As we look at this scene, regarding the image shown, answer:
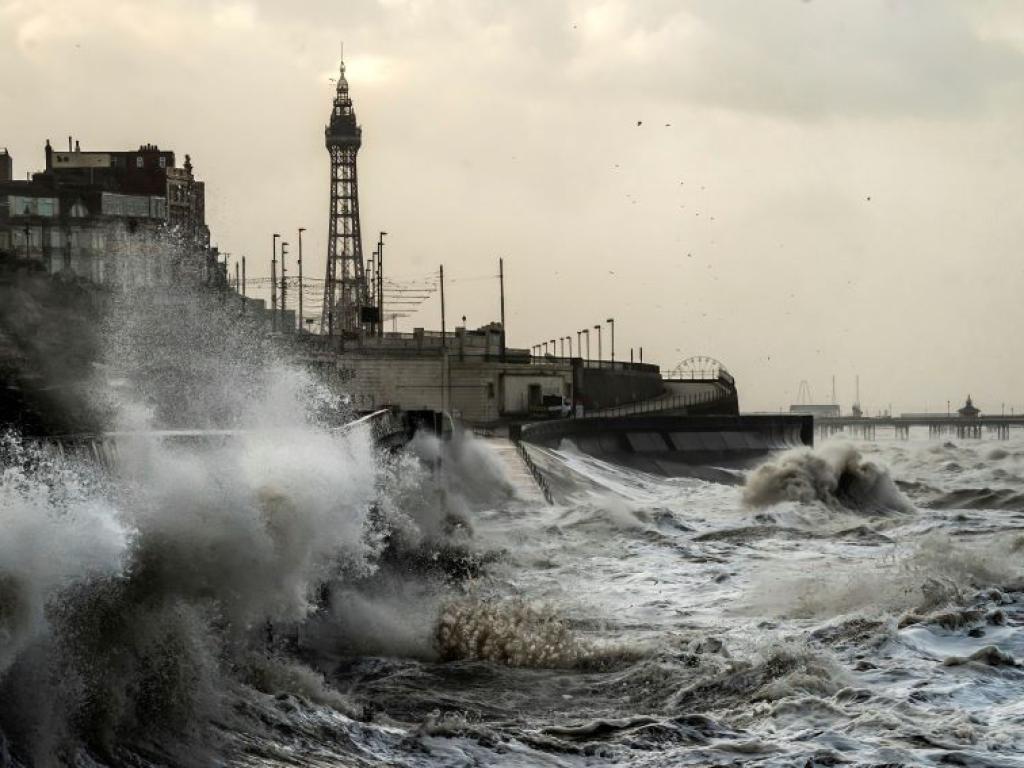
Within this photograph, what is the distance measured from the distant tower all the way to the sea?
235ft

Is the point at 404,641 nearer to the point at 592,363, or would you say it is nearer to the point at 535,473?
the point at 535,473

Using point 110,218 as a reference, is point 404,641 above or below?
below

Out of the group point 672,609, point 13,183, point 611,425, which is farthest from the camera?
point 13,183

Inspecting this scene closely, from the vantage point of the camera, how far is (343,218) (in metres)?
100

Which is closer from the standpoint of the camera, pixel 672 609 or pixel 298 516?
pixel 298 516

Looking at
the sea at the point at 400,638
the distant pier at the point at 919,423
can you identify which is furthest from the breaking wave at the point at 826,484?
the distant pier at the point at 919,423

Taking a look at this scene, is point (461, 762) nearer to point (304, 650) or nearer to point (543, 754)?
point (543, 754)

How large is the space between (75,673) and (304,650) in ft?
19.8

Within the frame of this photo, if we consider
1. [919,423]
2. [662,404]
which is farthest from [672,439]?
[919,423]

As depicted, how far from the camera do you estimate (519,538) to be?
31812mm

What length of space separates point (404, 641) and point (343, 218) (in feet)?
277

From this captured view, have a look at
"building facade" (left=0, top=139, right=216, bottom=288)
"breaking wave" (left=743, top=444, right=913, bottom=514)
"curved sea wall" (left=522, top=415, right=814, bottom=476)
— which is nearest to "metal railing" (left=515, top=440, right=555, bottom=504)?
"breaking wave" (left=743, top=444, right=913, bottom=514)

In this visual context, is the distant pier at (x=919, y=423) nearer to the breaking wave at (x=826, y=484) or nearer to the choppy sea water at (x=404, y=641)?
the breaking wave at (x=826, y=484)

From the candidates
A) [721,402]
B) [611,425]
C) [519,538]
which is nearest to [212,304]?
[721,402]
